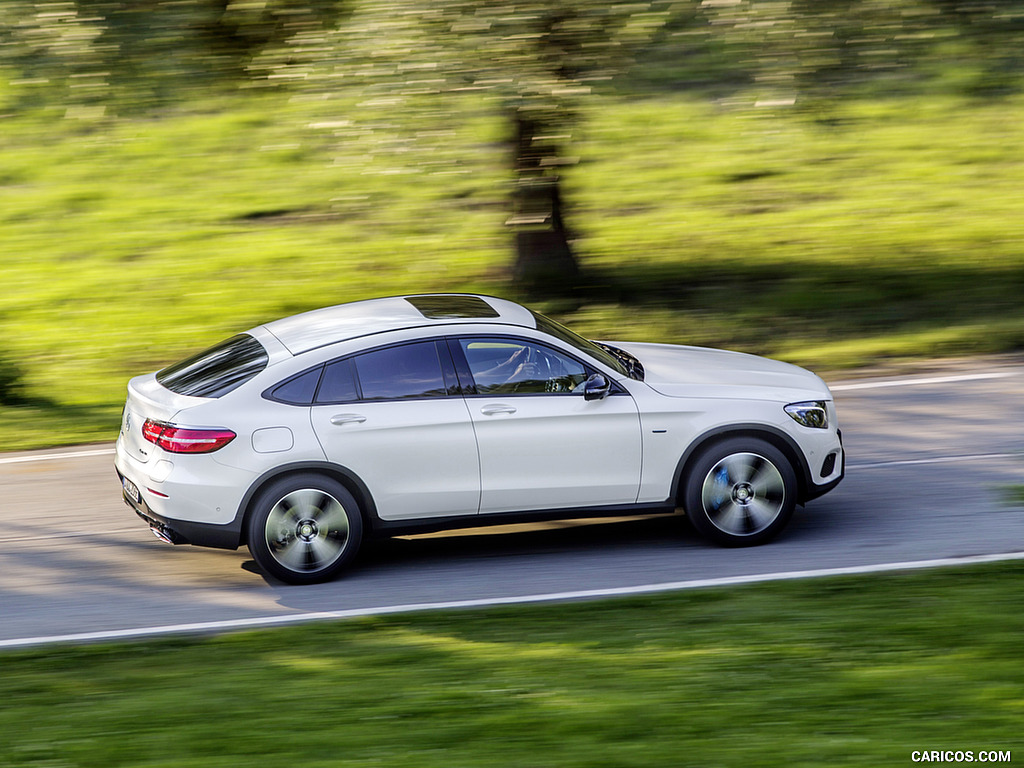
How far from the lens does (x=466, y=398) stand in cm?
757

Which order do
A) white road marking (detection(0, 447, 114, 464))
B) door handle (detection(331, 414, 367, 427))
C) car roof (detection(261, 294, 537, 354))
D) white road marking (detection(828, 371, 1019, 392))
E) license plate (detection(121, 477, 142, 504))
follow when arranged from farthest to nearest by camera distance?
white road marking (detection(828, 371, 1019, 392))
white road marking (detection(0, 447, 114, 464))
car roof (detection(261, 294, 537, 354))
license plate (detection(121, 477, 142, 504))
door handle (detection(331, 414, 367, 427))

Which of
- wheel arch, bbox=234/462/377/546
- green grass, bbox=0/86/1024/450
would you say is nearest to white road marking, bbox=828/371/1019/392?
green grass, bbox=0/86/1024/450

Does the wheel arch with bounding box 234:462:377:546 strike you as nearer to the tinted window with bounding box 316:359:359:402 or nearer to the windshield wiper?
the tinted window with bounding box 316:359:359:402

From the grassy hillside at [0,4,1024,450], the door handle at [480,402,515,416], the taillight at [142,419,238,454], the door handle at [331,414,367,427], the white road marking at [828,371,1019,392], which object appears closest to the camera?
the taillight at [142,419,238,454]

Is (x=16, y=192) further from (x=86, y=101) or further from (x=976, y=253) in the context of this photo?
(x=976, y=253)

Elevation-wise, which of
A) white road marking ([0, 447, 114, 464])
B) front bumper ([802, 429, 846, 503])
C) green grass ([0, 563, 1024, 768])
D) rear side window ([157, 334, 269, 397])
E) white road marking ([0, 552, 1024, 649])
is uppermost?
rear side window ([157, 334, 269, 397])

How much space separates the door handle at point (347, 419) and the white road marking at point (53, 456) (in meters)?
4.03

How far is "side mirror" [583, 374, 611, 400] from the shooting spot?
760 centimetres

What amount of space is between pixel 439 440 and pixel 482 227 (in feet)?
37.5

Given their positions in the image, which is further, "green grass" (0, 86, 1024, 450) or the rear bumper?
"green grass" (0, 86, 1024, 450)

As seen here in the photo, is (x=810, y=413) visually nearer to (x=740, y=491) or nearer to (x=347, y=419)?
(x=740, y=491)

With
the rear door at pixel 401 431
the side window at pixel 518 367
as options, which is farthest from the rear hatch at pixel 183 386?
the side window at pixel 518 367

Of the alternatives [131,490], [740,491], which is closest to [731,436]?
[740,491]

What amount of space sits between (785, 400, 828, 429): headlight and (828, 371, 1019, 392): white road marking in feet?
13.1
